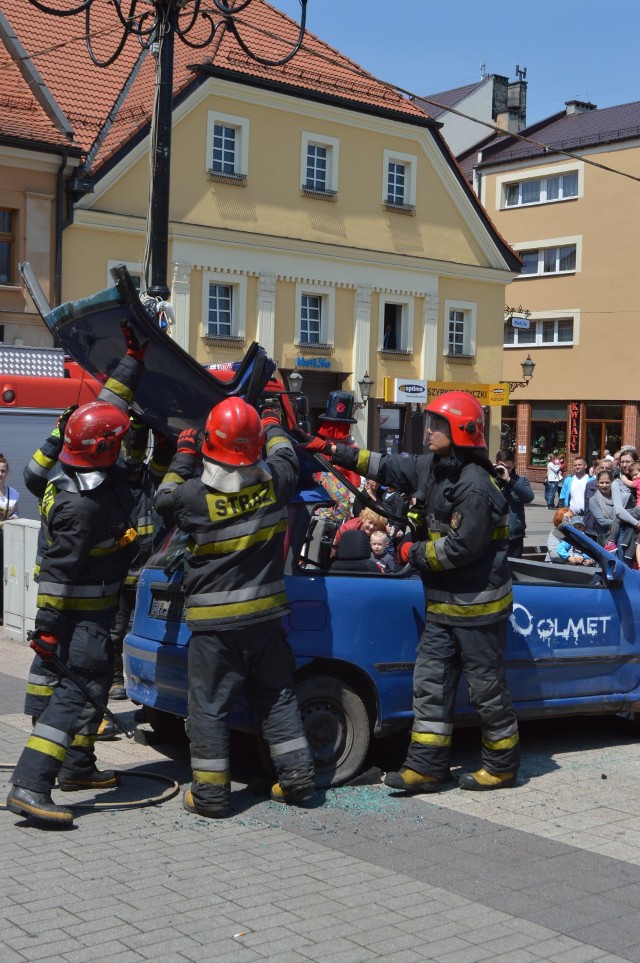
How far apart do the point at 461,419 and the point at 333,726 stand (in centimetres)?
181

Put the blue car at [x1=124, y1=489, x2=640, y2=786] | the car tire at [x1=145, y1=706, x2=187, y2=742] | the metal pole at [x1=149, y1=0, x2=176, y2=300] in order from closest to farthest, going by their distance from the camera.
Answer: the blue car at [x1=124, y1=489, x2=640, y2=786] < the car tire at [x1=145, y1=706, x2=187, y2=742] < the metal pole at [x1=149, y1=0, x2=176, y2=300]

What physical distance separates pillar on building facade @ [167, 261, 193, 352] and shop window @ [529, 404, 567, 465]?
21.1 m

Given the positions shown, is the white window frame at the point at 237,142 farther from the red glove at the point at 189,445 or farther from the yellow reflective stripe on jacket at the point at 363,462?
the red glove at the point at 189,445

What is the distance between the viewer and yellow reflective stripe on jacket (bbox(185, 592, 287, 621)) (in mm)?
5934

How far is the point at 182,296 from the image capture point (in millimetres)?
25828

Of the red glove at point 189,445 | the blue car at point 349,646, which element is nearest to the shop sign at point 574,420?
the blue car at point 349,646

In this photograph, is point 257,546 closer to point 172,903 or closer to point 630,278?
point 172,903

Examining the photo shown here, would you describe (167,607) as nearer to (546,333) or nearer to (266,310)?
(266,310)

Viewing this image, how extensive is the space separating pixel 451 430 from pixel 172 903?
2.93 metres

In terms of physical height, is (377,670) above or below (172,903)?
above

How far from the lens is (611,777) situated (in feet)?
22.4

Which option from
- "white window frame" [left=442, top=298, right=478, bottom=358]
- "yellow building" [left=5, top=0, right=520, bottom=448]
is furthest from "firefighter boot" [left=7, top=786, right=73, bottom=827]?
"white window frame" [left=442, top=298, right=478, bottom=358]

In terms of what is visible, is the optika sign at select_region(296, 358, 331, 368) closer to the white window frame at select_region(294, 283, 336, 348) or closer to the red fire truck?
the white window frame at select_region(294, 283, 336, 348)

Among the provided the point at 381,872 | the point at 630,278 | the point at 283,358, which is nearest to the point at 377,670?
the point at 381,872
